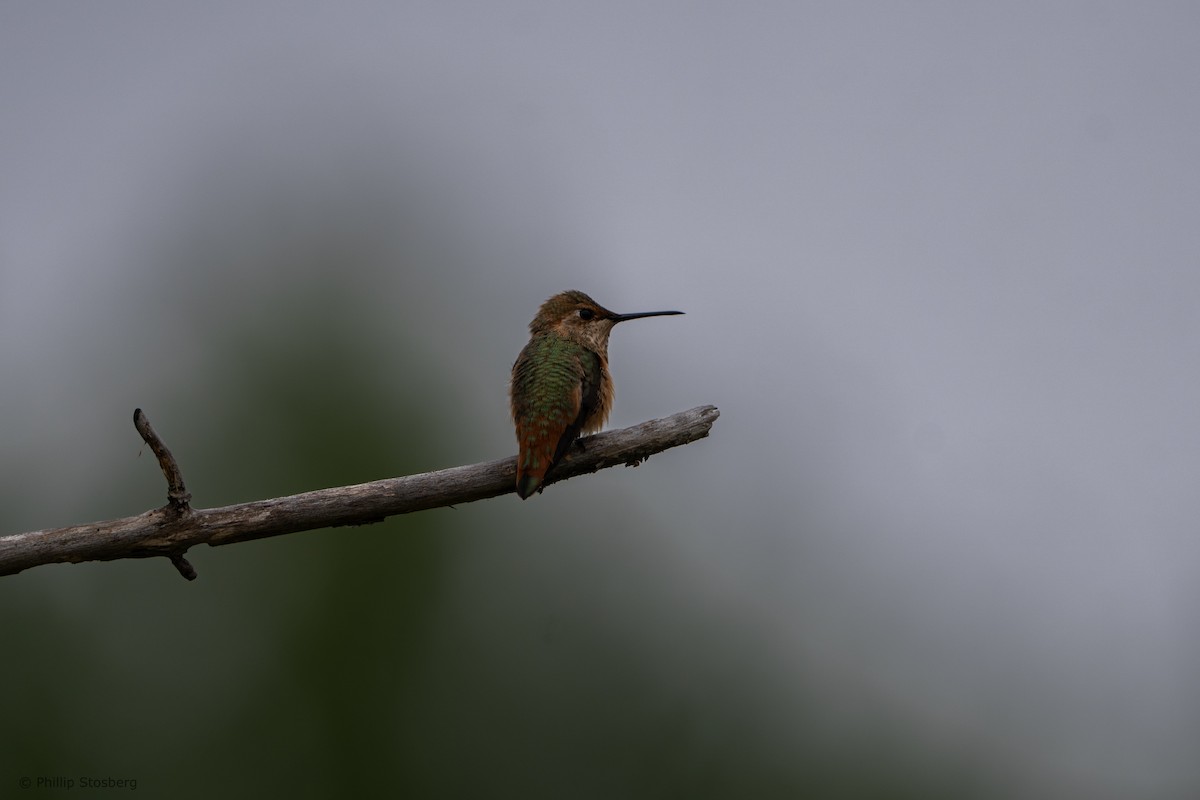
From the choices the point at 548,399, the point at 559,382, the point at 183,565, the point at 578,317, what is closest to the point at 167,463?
the point at 183,565

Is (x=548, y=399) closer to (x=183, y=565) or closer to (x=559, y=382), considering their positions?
(x=559, y=382)

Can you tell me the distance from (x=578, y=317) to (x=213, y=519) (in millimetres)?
4270

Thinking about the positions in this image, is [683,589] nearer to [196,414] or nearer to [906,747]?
[906,747]

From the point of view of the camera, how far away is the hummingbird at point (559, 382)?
7664 millimetres

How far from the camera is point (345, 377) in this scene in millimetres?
25953

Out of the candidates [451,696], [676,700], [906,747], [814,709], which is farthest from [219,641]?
[906,747]

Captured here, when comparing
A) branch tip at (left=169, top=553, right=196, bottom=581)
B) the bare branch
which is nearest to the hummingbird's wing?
the bare branch

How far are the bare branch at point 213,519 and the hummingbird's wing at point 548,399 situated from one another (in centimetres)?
57

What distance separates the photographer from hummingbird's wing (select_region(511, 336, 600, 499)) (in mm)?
7543

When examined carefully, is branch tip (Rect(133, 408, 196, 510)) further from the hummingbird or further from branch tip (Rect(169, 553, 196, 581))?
the hummingbird

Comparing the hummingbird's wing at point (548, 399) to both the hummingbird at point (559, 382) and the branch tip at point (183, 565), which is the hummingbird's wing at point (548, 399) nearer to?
the hummingbird at point (559, 382)

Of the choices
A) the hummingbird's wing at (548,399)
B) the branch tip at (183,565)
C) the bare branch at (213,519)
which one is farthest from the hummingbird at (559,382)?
the branch tip at (183,565)

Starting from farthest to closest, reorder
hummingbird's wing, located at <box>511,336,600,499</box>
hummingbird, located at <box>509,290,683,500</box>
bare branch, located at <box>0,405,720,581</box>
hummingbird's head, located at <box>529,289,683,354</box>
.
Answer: hummingbird's head, located at <box>529,289,683,354</box> < hummingbird, located at <box>509,290,683,500</box> < hummingbird's wing, located at <box>511,336,600,499</box> < bare branch, located at <box>0,405,720,581</box>

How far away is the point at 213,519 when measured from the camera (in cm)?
618
